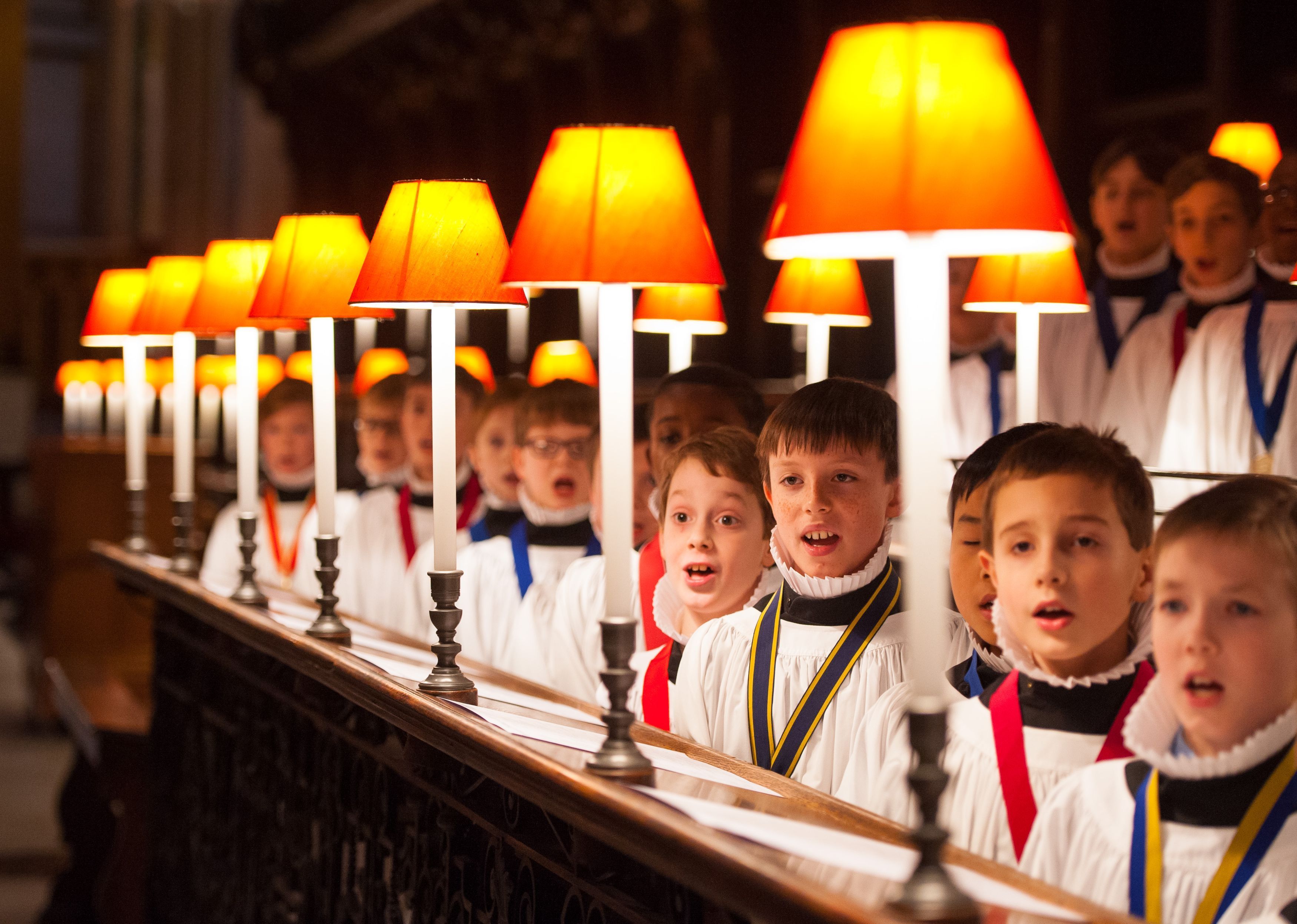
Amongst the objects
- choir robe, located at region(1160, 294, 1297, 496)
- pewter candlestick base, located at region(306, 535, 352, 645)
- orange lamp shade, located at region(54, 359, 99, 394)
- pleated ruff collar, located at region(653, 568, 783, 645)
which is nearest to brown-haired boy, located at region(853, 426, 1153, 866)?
pleated ruff collar, located at region(653, 568, 783, 645)

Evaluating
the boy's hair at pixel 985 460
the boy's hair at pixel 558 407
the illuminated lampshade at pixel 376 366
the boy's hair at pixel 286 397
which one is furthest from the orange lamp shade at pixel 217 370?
the boy's hair at pixel 985 460

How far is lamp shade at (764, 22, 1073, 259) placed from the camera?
5.49 feet

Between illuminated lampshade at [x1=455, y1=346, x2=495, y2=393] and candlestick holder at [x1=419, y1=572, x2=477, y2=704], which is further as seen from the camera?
illuminated lampshade at [x1=455, y1=346, x2=495, y2=393]

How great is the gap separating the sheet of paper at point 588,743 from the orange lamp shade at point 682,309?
5.01 ft

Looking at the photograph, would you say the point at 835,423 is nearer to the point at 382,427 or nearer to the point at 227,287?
the point at 227,287

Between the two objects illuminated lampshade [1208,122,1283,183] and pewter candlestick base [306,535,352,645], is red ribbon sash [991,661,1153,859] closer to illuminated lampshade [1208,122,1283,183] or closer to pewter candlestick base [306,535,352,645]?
pewter candlestick base [306,535,352,645]

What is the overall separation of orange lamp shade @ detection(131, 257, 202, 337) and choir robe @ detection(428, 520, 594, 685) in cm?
Result: 118

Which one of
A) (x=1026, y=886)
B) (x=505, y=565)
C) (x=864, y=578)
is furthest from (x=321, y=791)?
(x=1026, y=886)

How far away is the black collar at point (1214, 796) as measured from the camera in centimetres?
187

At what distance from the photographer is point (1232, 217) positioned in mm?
4102

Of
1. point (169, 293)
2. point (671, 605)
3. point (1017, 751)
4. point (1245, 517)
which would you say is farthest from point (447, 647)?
point (169, 293)

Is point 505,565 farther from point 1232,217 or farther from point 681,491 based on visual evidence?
point 1232,217

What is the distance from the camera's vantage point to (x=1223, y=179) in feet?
13.3

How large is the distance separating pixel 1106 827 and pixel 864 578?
791 mm
